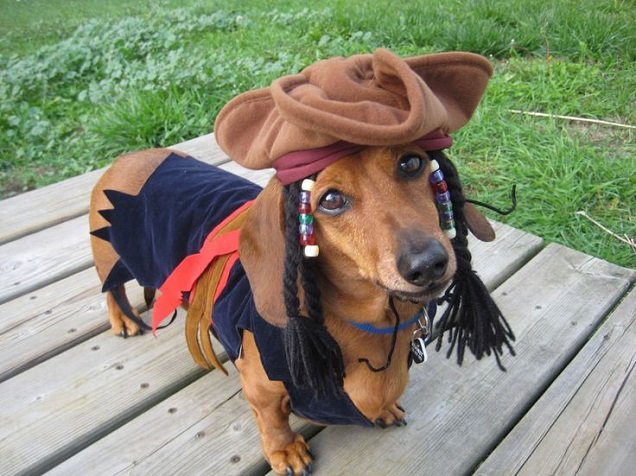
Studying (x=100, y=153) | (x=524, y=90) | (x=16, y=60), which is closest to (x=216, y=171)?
(x=100, y=153)

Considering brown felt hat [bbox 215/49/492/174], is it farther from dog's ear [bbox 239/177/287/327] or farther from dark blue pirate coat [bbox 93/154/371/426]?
dark blue pirate coat [bbox 93/154/371/426]

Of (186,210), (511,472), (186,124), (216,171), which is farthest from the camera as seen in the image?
(186,124)

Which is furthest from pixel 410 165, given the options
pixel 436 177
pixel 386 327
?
Result: pixel 386 327

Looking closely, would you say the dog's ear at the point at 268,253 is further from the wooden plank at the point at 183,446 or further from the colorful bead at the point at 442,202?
the wooden plank at the point at 183,446

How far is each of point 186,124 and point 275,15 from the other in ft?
8.14

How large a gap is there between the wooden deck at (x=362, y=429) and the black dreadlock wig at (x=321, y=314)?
343 millimetres

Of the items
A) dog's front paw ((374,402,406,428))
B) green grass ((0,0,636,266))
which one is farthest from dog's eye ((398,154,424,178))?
green grass ((0,0,636,266))

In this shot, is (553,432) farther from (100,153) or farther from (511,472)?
(100,153)

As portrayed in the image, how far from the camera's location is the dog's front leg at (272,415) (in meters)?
1.60

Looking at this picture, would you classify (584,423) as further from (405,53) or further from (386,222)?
(405,53)

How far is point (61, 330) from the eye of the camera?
2203 millimetres

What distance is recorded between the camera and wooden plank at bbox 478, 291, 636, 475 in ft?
5.43

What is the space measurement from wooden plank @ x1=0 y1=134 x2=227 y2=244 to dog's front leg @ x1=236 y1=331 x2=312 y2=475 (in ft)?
5.00

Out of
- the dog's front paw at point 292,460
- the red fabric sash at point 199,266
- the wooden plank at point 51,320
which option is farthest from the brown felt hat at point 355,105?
the wooden plank at point 51,320
